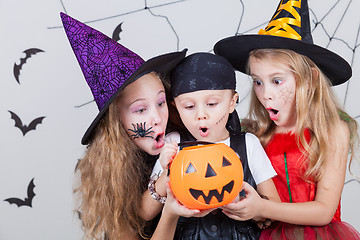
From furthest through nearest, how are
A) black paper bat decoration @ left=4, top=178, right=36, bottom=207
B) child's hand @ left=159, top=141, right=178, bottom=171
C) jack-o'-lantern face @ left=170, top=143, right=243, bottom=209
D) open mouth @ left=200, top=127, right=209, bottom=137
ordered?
black paper bat decoration @ left=4, top=178, right=36, bottom=207, open mouth @ left=200, top=127, right=209, bottom=137, child's hand @ left=159, top=141, right=178, bottom=171, jack-o'-lantern face @ left=170, top=143, right=243, bottom=209

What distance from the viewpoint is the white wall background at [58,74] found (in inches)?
104

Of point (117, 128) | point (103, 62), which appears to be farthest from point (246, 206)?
point (103, 62)

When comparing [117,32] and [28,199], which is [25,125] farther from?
[117,32]

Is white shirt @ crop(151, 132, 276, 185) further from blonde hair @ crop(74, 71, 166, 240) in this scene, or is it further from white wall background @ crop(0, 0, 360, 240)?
white wall background @ crop(0, 0, 360, 240)

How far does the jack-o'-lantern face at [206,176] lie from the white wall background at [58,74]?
4.56 feet

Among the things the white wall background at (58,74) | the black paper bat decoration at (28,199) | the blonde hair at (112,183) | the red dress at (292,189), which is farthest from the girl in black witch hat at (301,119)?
the black paper bat decoration at (28,199)

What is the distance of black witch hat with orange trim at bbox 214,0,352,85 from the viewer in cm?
168

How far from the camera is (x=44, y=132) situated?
271cm

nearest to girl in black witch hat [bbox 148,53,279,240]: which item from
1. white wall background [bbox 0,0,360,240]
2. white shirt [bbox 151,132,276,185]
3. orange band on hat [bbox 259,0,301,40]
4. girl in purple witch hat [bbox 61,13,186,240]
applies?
white shirt [bbox 151,132,276,185]

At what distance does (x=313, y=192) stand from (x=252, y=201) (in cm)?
37

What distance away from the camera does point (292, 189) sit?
70.7 inches

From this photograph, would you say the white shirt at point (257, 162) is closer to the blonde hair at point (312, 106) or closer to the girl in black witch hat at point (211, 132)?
the girl in black witch hat at point (211, 132)

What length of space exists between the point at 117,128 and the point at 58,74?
1142 mm

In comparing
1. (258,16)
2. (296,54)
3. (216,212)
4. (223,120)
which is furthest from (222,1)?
(216,212)
